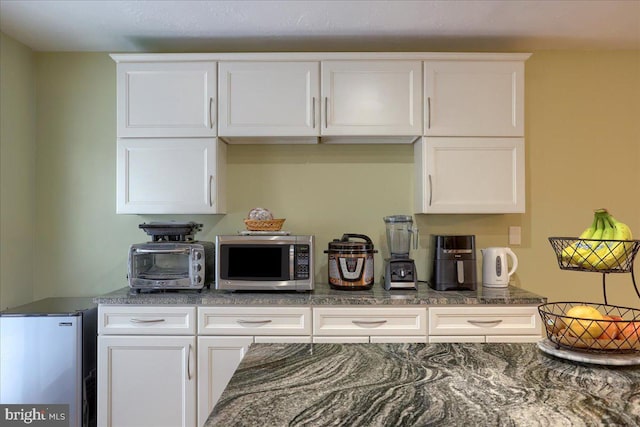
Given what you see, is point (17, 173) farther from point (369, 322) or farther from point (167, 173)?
point (369, 322)

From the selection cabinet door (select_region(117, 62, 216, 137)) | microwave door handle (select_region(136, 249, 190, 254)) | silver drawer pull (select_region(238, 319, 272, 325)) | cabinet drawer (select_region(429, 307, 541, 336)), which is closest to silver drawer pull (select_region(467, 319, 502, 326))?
cabinet drawer (select_region(429, 307, 541, 336))

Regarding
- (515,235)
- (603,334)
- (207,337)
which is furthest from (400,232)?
(603,334)

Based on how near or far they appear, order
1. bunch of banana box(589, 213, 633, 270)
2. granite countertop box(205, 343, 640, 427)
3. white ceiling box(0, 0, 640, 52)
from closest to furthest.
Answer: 1. granite countertop box(205, 343, 640, 427)
2. bunch of banana box(589, 213, 633, 270)
3. white ceiling box(0, 0, 640, 52)

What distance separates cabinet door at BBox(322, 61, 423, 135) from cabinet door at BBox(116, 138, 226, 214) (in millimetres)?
765

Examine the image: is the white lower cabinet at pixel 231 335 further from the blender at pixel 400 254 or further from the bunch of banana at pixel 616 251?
the bunch of banana at pixel 616 251

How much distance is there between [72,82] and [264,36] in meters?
1.38

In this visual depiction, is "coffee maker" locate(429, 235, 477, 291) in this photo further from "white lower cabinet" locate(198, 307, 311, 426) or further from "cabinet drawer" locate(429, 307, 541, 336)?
"white lower cabinet" locate(198, 307, 311, 426)

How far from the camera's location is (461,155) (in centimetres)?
264

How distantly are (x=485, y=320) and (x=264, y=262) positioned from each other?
1.27 m

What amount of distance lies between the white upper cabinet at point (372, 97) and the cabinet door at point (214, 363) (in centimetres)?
133

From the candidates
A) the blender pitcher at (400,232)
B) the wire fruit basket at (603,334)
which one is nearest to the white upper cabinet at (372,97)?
the blender pitcher at (400,232)

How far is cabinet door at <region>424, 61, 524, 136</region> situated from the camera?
2.63 metres

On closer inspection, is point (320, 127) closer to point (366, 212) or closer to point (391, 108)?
point (391, 108)

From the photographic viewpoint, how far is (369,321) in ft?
7.83
